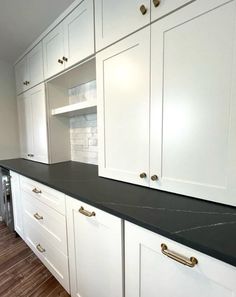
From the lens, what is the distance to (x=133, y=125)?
3.69 feet

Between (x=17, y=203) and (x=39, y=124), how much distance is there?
3.17 feet

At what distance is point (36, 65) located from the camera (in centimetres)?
200

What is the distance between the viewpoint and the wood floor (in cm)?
142

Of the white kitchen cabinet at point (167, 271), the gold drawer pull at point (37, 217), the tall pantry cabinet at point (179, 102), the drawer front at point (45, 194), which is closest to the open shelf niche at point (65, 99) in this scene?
the drawer front at point (45, 194)

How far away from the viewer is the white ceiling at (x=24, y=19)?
142 centimetres

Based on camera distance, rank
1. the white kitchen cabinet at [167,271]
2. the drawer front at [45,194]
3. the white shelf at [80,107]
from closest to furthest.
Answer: the white kitchen cabinet at [167,271] < the drawer front at [45,194] < the white shelf at [80,107]

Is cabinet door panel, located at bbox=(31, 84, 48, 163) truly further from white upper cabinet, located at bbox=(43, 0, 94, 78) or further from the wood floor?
the wood floor

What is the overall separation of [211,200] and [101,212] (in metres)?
0.57

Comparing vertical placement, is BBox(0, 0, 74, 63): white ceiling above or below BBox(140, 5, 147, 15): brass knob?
above

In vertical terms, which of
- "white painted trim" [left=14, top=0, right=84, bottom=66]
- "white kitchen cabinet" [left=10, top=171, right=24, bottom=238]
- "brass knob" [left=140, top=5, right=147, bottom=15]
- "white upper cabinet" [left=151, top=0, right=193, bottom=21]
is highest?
"white painted trim" [left=14, top=0, right=84, bottom=66]

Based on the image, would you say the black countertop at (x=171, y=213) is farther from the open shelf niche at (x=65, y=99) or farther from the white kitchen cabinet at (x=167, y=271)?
the open shelf niche at (x=65, y=99)

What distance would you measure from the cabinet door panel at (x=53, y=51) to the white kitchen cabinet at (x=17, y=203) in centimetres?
120

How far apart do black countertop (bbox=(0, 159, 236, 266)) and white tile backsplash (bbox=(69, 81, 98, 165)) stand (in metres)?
0.82

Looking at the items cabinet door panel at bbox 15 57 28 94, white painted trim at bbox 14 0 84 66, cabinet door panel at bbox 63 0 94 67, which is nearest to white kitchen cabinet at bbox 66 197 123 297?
cabinet door panel at bbox 63 0 94 67
